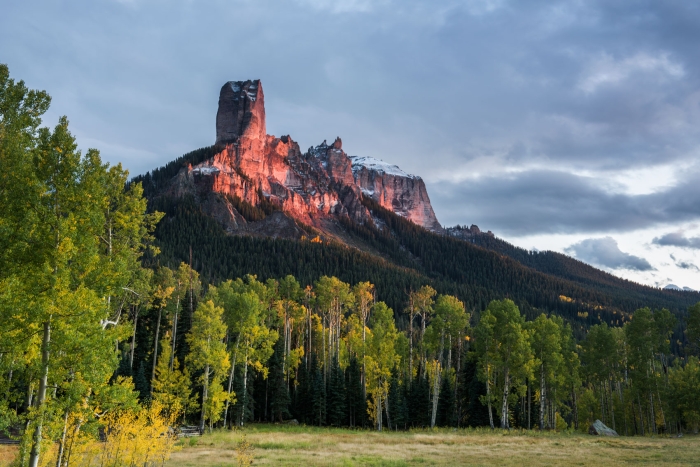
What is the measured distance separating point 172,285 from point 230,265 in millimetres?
82075

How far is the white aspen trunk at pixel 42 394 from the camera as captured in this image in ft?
41.5

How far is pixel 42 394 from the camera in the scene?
13.1 metres

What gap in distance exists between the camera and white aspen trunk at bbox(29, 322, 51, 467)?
12.6 meters

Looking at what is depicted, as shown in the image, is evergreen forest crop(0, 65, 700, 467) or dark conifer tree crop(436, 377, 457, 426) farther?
dark conifer tree crop(436, 377, 457, 426)

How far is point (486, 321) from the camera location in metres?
45.7

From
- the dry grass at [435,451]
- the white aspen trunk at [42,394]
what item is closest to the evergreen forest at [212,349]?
the white aspen trunk at [42,394]

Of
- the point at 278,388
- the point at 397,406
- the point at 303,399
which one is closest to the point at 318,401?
the point at 303,399

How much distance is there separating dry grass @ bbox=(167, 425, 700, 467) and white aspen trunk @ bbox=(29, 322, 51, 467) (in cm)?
1160

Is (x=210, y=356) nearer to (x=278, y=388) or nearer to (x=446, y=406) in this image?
(x=278, y=388)

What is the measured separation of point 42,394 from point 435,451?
23.5 m

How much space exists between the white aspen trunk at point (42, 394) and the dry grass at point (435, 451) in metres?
11.6

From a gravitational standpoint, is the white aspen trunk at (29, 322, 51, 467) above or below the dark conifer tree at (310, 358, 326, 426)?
above

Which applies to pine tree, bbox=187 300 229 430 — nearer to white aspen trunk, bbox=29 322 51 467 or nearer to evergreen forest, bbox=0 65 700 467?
evergreen forest, bbox=0 65 700 467

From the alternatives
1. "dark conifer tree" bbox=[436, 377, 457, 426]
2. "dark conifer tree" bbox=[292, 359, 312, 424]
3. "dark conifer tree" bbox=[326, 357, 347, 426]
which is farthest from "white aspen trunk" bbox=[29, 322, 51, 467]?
"dark conifer tree" bbox=[436, 377, 457, 426]
